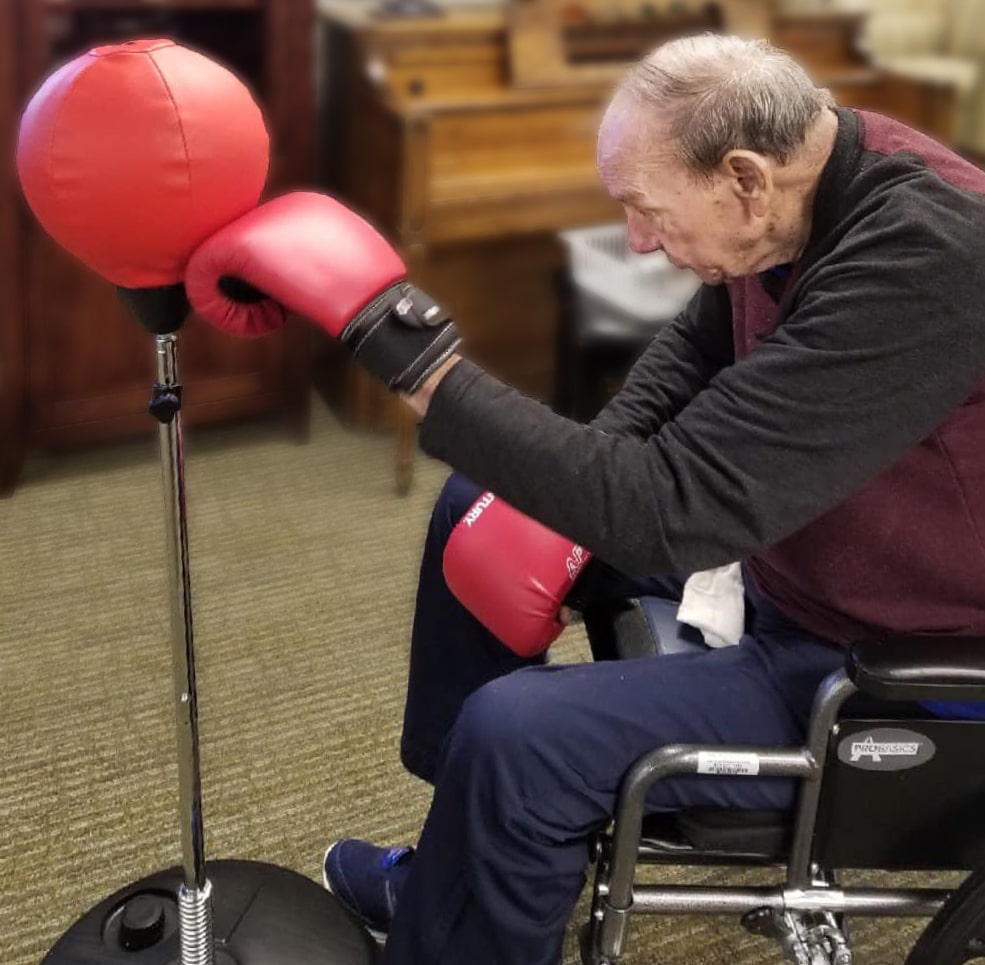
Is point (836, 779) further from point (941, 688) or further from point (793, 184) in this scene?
point (793, 184)

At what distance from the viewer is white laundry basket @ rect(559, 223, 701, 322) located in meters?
2.45

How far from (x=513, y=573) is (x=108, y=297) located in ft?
4.87

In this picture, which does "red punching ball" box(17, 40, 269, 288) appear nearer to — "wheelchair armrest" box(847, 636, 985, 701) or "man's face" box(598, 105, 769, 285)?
"man's face" box(598, 105, 769, 285)

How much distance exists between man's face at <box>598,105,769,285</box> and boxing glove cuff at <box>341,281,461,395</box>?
A: 0.71 ft

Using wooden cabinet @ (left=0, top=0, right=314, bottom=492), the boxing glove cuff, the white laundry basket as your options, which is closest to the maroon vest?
the boxing glove cuff

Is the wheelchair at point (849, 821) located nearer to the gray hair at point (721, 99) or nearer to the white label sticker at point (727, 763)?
the white label sticker at point (727, 763)

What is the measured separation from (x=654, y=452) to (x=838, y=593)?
265mm

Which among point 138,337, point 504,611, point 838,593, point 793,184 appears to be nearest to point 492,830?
point 504,611

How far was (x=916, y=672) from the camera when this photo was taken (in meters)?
1.00

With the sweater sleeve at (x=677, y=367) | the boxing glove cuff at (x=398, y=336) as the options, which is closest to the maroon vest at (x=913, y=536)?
the sweater sleeve at (x=677, y=367)

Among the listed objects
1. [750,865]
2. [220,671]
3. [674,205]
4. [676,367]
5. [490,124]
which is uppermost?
[674,205]

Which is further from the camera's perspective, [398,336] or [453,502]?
[453,502]

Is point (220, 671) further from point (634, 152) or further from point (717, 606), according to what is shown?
point (634, 152)

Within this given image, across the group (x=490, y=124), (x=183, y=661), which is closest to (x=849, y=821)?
(x=183, y=661)
